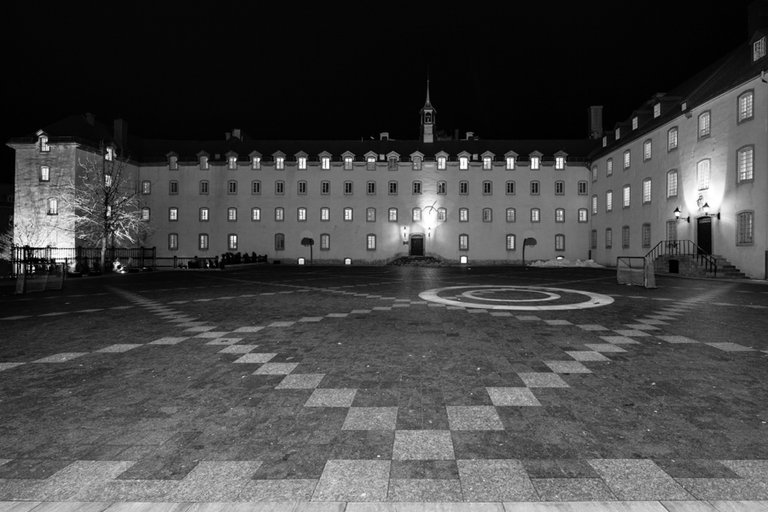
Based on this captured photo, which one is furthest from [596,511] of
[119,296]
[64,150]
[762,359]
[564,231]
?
[64,150]

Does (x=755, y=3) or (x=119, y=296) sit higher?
(x=755, y=3)

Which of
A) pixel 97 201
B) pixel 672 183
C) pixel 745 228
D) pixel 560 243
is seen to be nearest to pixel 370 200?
pixel 560 243

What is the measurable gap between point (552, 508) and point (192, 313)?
31.7ft

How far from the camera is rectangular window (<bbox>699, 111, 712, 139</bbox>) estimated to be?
25.4 meters

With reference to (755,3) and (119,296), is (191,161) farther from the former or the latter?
(755,3)

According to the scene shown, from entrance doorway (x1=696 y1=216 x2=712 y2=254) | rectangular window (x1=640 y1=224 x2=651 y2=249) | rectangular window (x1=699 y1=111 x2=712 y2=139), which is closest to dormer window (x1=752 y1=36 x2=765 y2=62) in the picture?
rectangular window (x1=699 y1=111 x2=712 y2=139)

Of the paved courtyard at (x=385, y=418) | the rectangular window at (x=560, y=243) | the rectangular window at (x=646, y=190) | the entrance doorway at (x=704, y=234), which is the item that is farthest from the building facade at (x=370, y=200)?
the paved courtyard at (x=385, y=418)

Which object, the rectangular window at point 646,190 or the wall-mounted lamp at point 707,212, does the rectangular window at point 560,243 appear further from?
the wall-mounted lamp at point 707,212

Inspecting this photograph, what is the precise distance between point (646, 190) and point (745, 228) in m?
10.5

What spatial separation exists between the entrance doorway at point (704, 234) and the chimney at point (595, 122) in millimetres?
27155

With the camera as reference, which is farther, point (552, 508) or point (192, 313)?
point (192, 313)

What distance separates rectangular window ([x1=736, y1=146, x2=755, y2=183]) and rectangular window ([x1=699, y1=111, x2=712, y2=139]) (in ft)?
10.4

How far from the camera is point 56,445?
3203 millimetres

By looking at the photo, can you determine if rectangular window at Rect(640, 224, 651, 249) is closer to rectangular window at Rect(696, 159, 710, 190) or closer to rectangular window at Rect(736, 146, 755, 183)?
rectangular window at Rect(696, 159, 710, 190)
